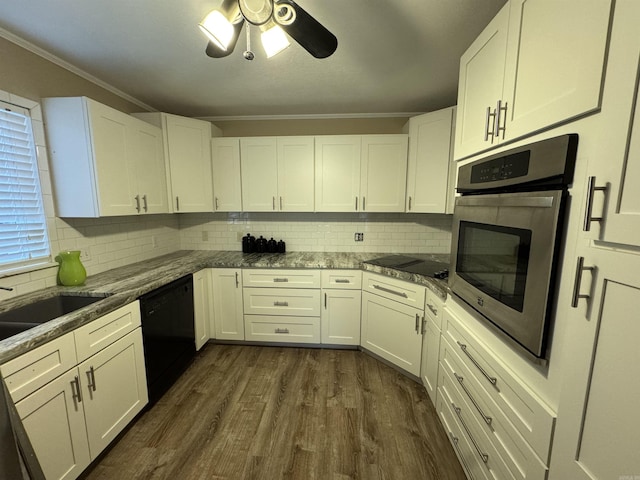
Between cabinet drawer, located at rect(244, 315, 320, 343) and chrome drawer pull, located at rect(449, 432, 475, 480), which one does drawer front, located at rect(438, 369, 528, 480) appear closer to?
chrome drawer pull, located at rect(449, 432, 475, 480)

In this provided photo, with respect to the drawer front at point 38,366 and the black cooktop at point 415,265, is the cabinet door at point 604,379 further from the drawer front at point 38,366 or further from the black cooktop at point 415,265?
the drawer front at point 38,366

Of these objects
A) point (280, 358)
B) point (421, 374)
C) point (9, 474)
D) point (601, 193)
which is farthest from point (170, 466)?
point (601, 193)

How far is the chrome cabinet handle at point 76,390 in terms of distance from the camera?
1.32 meters

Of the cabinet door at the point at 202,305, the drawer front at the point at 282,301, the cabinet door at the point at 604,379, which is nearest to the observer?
the cabinet door at the point at 604,379

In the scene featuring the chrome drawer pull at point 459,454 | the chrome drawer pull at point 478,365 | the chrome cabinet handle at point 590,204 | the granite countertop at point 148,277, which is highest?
the chrome cabinet handle at point 590,204

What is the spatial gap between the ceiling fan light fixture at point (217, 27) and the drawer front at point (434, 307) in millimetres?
1862

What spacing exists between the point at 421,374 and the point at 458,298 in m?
0.99

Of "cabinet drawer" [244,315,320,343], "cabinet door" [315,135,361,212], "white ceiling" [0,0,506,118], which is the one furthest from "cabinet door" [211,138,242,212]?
"cabinet drawer" [244,315,320,343]

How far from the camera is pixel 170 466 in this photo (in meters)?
1.49

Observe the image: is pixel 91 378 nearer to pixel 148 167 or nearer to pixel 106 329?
pixel 106 329

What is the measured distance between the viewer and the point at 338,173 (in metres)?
2.74

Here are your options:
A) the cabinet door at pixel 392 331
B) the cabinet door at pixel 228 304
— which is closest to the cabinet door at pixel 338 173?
the cabinet door at pixel 392 331

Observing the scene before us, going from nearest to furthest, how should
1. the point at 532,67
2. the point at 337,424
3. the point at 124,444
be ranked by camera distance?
1. the point at 532,67
2. the point at 124,444
3. the point at 337,424

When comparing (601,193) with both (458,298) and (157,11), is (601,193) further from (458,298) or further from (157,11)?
(157,11)
